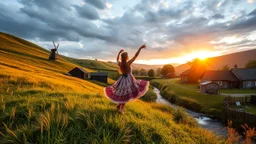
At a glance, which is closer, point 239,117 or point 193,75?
point 239,117

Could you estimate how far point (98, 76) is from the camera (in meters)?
62.8

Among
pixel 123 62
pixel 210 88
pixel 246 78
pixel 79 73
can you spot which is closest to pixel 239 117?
pixel 210 88

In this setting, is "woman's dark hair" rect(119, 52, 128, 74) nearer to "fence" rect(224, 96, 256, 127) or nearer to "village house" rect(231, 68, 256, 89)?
"fence" rect(224, 96, 256, 127)

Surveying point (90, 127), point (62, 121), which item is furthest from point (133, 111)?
point (62, 121)

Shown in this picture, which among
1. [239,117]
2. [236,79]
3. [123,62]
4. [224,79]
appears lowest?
[239,117]

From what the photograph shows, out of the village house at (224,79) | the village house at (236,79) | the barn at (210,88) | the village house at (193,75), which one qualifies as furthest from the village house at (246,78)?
the barn at (210,88)

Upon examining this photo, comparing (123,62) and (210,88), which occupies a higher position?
(123,62)

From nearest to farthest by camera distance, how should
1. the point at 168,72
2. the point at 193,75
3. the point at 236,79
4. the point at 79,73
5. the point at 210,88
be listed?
1. the point at 210,88
2. the point at 236,79
3. the point at 79,73
4. the point at 193,75
5. the point at 168,72

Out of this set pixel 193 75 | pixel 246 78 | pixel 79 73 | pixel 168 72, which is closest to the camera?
pixel 246 78

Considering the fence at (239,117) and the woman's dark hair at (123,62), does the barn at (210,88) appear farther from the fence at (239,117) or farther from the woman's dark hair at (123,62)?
the woman's dark hair at (123,62)

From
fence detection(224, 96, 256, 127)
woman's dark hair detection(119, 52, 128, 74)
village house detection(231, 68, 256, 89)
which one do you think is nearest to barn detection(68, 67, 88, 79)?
fence detection(224, 96, 256, 127)

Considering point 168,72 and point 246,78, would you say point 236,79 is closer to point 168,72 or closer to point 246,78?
point 246,78

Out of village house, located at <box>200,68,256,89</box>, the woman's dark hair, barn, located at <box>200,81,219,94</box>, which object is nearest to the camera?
the woman's dark hair

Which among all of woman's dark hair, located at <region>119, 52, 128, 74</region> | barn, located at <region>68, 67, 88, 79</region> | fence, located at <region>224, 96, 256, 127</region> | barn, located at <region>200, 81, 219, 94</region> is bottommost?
fence, located at <region>224, 96, 256, 127</region>
